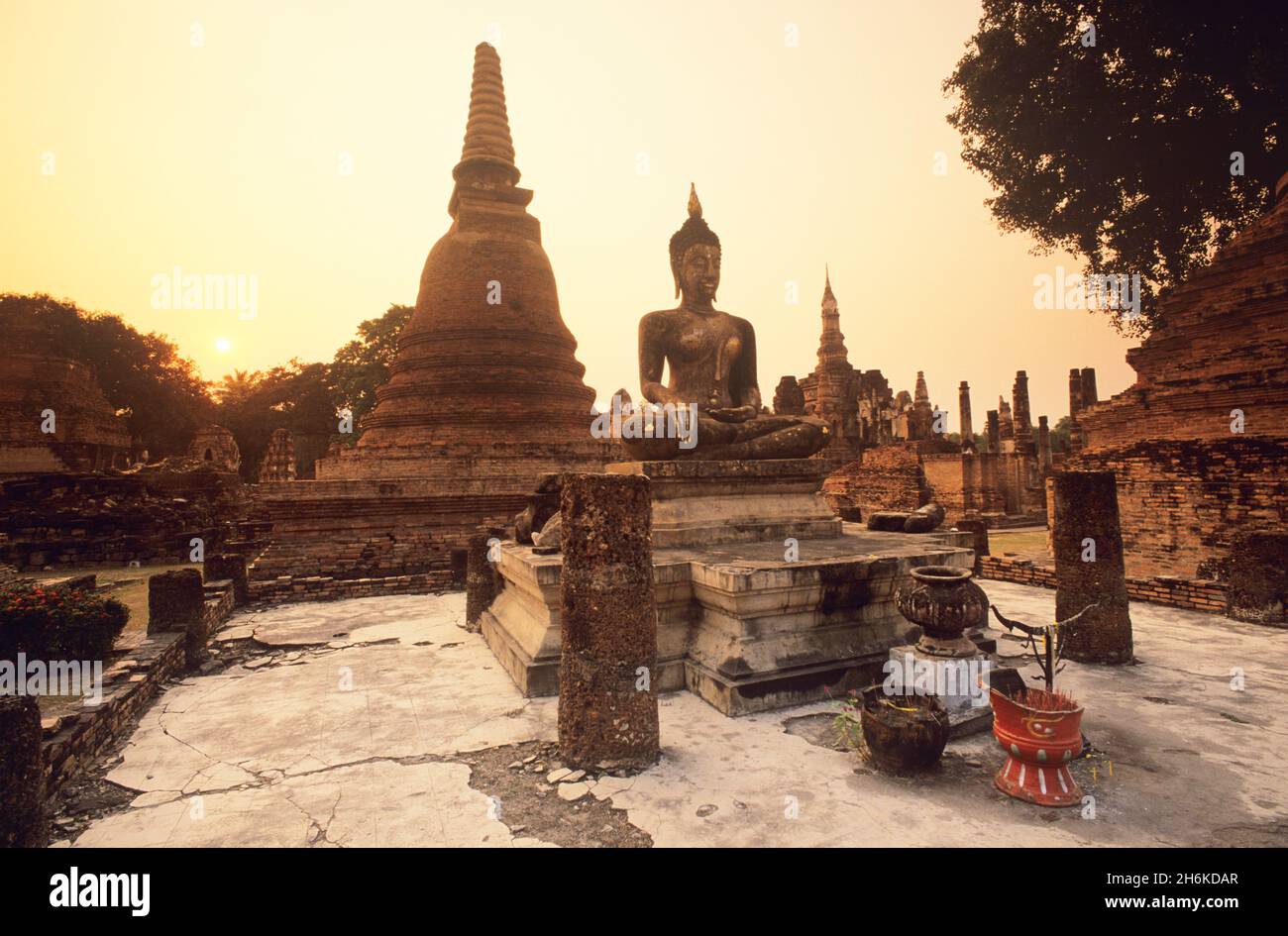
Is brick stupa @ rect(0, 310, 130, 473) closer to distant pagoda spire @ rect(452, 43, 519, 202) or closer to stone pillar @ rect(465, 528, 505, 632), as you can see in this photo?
distant pagoda spire @ rect(452, 43, 519, 202)

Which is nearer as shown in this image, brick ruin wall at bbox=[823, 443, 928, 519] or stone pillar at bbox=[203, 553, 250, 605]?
stone pillar at bbox=[203, 553, 250, 605]

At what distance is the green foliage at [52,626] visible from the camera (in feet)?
17.0

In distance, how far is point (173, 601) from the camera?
624 centimetres

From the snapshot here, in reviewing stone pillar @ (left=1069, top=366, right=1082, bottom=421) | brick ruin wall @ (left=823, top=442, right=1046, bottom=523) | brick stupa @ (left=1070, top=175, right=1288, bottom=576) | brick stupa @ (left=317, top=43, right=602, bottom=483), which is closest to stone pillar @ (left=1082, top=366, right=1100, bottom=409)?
stone pillar @ (left=1069, top=366, right=1082, bottom=421)

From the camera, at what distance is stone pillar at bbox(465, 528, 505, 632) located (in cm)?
753

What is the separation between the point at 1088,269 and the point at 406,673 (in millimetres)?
19887

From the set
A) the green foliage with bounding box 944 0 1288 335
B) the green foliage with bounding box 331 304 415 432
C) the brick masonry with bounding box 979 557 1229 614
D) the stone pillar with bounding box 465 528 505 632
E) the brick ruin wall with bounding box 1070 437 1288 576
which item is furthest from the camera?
the green foliage with bounding box 331 304 415 432

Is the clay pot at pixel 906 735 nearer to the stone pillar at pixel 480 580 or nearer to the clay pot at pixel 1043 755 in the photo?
the clay pot at pixel 1043 755

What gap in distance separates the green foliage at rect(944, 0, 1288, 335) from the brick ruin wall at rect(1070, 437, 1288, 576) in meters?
8.99

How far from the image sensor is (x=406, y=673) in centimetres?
579

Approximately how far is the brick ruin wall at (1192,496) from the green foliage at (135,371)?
148 feet

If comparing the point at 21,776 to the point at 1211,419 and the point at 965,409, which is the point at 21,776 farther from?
the point at 965,409

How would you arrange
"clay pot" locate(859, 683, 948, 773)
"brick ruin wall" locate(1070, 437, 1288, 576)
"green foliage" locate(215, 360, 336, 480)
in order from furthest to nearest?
"green foliage" locate(215, 360, 336, 480) < "brick ruin wall" locate(1070, 437, 1288, 576) < "clay pot" locate(859, 683, 948, 773)

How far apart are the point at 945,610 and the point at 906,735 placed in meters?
1.04
